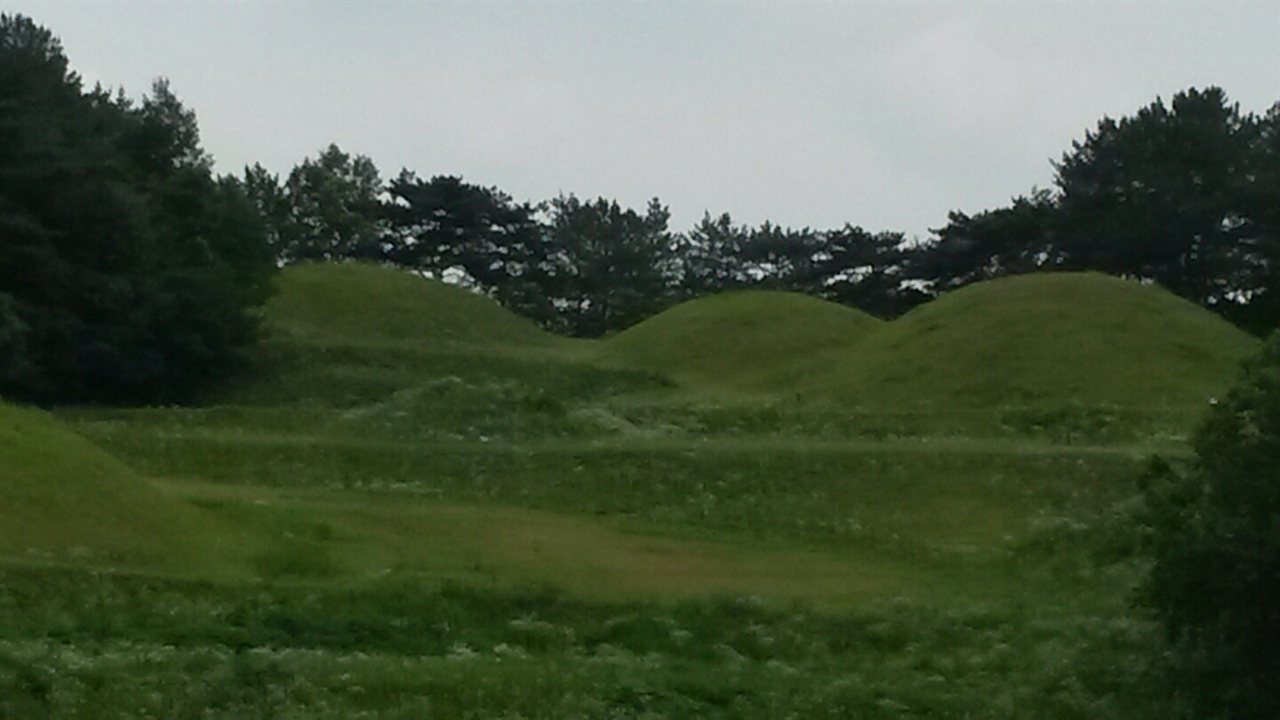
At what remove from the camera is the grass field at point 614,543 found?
15.0 meters

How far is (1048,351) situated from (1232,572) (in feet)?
133

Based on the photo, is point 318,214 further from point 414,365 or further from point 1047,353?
point 1047,353

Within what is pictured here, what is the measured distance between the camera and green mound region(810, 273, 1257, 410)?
47.8 m

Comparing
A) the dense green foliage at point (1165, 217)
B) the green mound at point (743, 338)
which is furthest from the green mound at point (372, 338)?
the dense green foliage at point (1165, 217)

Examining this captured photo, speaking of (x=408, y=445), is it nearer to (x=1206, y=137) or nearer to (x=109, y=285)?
(x=109, y=285)

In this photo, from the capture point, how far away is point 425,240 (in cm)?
9481

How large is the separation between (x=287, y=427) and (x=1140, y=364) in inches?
1108

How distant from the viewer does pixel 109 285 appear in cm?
4847

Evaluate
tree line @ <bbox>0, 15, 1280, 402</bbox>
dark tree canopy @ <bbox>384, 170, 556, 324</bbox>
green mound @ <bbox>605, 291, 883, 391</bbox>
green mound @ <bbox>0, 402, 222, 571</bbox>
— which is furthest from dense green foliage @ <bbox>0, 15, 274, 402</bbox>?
dark tree canopy @ <bbox>384, 170, 556, 324</bbox>

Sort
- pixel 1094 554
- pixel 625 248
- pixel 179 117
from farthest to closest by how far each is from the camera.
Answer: pixel 625 248 < pixel 179 117 < pixel 1094 554

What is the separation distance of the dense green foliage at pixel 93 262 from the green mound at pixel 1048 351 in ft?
75.4

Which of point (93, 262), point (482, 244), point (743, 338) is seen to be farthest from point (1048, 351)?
point (482, 244)

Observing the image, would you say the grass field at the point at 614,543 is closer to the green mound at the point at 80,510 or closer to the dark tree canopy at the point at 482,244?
the green mound at the point at 80,510

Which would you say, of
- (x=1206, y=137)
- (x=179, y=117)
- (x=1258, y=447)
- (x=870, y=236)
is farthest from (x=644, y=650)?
(x=870, y=236)
